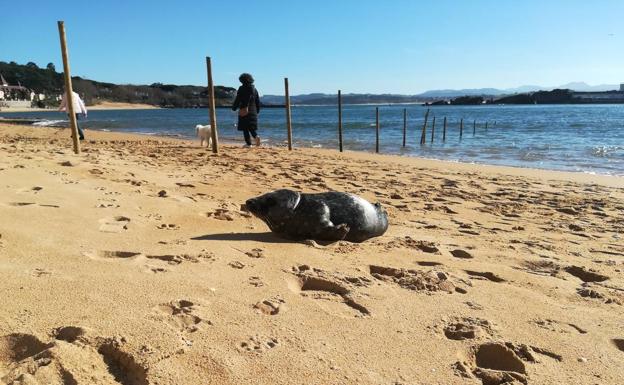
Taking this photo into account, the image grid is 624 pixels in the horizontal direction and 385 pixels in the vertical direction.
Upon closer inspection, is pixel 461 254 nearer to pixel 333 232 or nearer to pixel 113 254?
pixel 333 232

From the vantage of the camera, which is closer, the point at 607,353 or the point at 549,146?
the point at 607,353

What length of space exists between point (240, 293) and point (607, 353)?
6.28 ft

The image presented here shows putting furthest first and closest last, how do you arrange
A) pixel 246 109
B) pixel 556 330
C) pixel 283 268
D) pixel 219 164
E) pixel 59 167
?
pixel 246 109
pixel 219 164
pixel 59 167
pixel 283 268
pixel 556 330

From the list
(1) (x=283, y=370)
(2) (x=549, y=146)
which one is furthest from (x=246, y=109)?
(2) (x=549, y=146)

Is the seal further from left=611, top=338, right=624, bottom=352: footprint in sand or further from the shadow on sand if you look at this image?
left=611, top=338, right=624, bottom=352: footprint in sand

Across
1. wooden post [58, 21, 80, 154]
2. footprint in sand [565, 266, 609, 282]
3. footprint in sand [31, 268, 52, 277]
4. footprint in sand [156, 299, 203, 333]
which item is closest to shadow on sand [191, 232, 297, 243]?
footprint in sand [31, 268, 52, 277]

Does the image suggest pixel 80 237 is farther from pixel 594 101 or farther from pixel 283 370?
pixel 594 101

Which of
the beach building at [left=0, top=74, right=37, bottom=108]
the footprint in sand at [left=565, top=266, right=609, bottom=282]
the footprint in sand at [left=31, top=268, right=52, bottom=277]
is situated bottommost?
the footprint in sand at [left=565, top=266, right=609, bottom=282]

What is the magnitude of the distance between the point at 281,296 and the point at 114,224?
1.89 metres

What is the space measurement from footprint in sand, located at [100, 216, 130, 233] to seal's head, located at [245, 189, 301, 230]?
1.05 metres

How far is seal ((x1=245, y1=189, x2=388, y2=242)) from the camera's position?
13.2 feet

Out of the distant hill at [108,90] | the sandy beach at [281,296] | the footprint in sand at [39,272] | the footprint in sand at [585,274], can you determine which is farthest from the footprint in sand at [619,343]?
the distant hill at [108,90]

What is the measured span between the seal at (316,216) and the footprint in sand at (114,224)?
1039 mm

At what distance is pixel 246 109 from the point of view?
40.0 ft
